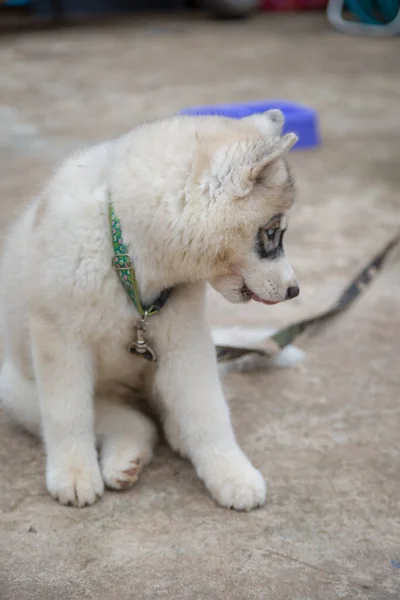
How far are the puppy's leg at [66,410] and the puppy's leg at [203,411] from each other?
0.23m

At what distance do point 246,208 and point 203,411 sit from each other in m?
0.61

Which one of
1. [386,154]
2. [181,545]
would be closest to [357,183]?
[386,154]

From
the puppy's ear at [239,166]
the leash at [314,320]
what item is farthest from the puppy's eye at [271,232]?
the leash at [314,320]

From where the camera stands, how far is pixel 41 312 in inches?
84.3

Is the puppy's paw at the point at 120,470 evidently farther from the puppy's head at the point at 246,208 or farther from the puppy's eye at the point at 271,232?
the puppy's eye at the point at 271,232

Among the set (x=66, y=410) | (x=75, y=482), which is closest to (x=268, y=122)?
(x=66, y=410)

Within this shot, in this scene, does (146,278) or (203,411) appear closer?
(146,278)

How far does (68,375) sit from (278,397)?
903mm

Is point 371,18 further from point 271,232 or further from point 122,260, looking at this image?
point 122,260

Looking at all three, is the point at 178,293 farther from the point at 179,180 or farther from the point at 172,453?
the point at 172,453

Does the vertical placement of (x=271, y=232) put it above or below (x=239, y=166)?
below

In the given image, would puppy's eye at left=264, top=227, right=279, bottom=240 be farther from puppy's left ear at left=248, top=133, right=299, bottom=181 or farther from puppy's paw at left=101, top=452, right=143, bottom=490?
puppy's paw at left=101, top=452, right=143, bottom=490

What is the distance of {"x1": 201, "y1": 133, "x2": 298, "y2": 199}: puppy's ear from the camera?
195cm

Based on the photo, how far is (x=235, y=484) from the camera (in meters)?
2.19
